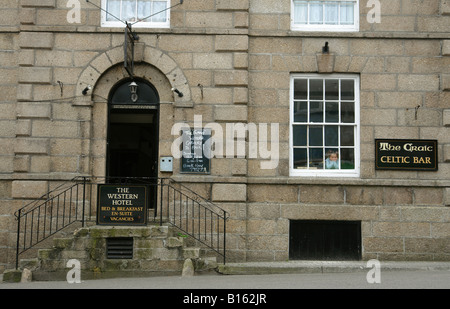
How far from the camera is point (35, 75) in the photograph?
436 inches

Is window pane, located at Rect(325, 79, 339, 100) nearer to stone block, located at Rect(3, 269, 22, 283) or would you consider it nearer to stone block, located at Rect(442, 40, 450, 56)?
stone block, located at Rect(442, 40, 450, 56)

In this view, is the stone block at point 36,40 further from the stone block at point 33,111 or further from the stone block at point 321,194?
the stone block at point 321,194

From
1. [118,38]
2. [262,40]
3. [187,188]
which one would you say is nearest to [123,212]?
[187,188]

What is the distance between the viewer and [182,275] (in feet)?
31.7

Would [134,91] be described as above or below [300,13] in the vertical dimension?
below

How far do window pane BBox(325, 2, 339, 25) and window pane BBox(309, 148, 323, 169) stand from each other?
291cm


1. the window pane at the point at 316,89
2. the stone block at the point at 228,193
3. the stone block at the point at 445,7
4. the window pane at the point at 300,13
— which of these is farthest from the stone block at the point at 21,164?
the stone block at the point at 445,7

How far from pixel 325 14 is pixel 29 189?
7.52m

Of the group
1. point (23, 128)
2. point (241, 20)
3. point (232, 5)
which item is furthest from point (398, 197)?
point (23, 128)

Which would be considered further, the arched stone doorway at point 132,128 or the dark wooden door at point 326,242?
the arched stone doorway at point 132,128

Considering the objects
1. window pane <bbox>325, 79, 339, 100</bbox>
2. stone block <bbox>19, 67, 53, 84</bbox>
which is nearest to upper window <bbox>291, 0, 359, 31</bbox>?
window pane <bbox>325, 79, 339, 100</bbox>

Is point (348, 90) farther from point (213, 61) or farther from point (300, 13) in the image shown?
point (213, 61)

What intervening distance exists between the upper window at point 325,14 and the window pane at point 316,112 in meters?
1.70

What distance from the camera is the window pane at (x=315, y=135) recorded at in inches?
447
